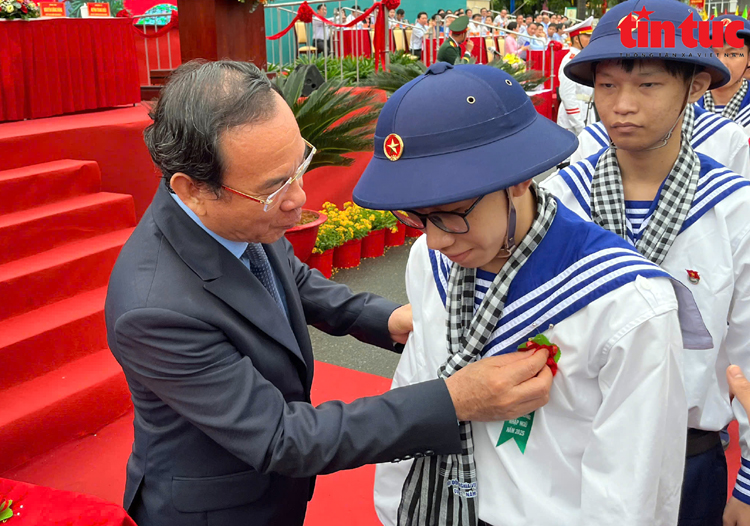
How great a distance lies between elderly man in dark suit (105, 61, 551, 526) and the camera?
140cm

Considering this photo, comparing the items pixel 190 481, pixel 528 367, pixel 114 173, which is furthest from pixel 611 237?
pixel 114 173

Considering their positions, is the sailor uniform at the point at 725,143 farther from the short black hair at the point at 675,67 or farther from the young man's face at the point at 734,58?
the young man's face at the point at 734,58

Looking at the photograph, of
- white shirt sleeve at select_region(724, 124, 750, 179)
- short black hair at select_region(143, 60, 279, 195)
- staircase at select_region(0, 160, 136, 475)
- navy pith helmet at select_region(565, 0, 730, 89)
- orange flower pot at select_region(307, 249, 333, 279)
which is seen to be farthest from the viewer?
orange flower pot at select_region(307, 249, 333, 279)

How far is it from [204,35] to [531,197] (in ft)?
18.0

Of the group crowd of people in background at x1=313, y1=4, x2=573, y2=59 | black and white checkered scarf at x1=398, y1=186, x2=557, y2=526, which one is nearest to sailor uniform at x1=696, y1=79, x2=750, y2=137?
black and white checkered scarf at x1=398, y1=186, x2=557, y2=526

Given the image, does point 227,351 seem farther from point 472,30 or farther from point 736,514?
point 472,30

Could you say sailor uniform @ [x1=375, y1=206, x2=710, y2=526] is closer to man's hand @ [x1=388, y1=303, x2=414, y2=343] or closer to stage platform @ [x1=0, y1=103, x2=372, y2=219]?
man's hand @ [x1=388, y1=303, x2=414, y2=343]

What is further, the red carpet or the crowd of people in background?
the crowd of people in background

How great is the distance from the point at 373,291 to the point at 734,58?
9.18ft

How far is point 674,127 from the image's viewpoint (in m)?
1.80

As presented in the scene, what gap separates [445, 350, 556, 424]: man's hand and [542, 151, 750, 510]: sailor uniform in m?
0.71

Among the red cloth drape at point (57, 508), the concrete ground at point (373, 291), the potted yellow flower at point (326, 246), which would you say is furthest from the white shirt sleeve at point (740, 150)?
the potted yellow flower at point (326, 246)

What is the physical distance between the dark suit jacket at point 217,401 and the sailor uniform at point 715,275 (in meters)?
0.79

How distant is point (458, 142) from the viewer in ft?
3.80
